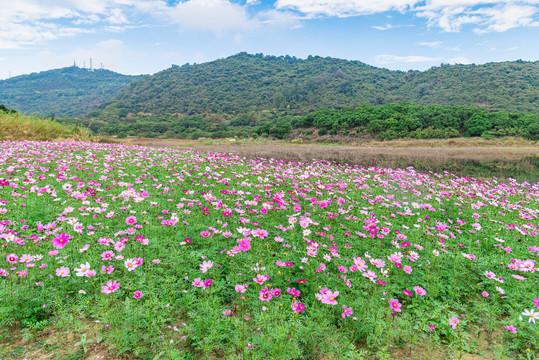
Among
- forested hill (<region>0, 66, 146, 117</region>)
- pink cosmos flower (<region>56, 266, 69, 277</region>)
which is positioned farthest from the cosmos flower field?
forested hill (<region>0, 66, 146, 117</region>)

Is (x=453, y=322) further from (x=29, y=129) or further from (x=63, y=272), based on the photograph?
(x=29, y=129)

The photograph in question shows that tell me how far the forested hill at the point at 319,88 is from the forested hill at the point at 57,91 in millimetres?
30787

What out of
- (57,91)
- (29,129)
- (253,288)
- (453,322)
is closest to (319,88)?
(29,129)

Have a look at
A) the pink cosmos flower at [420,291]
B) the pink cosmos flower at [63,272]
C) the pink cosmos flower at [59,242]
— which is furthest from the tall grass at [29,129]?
the pink cosmos flower at [420,291]

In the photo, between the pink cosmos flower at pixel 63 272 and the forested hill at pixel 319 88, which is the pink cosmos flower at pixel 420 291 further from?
the forested hill at pixel 319 88

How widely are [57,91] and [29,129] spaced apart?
184m

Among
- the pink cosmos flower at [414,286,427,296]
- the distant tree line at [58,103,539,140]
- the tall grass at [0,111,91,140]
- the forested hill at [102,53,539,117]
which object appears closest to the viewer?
the pink cosmos flower at [414,286,427,296]

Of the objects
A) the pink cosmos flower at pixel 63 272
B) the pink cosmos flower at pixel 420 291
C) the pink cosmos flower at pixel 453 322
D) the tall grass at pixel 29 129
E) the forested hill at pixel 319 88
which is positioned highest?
the forested hill at pixel 319 88

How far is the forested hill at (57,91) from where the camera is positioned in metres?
122

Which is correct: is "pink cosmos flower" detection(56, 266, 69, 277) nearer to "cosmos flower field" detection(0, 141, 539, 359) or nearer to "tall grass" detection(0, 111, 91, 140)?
"cosmos flower field" detection(0, 141, 539, 359)

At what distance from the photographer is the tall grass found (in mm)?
12641

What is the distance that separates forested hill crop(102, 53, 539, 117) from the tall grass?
215 feet

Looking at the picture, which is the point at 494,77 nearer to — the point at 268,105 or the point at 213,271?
the point at 268,105

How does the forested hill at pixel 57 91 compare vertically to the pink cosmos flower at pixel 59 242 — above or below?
above
